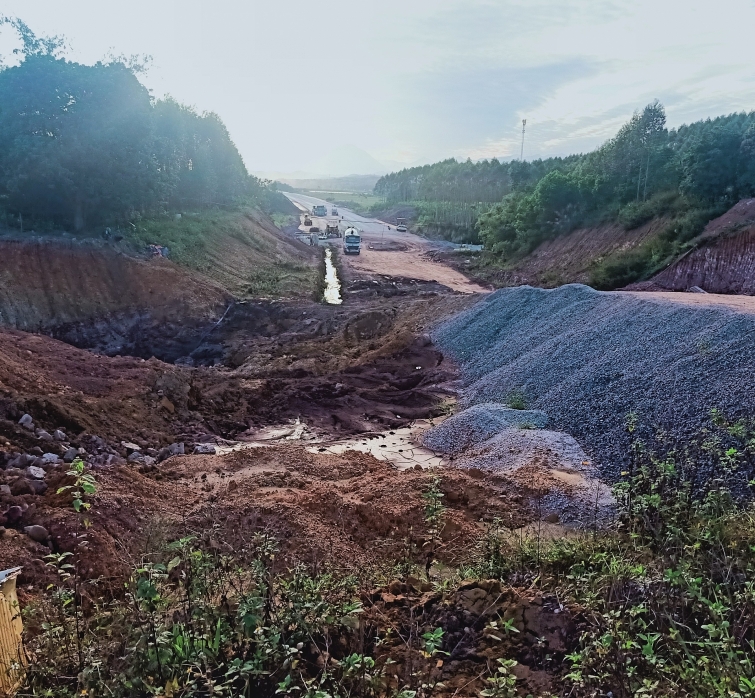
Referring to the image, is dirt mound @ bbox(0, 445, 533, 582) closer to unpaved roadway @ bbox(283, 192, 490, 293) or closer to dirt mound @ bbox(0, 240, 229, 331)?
dirt mound @ bbox(0, 240, 229, 331)

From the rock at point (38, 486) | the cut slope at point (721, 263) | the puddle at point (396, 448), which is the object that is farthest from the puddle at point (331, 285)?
the rock at point (38, 486)

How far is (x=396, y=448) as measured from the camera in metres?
11.4

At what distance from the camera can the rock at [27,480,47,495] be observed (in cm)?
740

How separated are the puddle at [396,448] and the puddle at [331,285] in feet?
44.9

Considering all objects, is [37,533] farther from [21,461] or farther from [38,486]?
[21,461]

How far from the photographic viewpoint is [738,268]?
23016 millimetres

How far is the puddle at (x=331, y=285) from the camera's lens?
1044 inches

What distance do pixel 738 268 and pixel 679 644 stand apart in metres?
22.6

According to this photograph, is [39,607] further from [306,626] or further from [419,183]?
[419,183]

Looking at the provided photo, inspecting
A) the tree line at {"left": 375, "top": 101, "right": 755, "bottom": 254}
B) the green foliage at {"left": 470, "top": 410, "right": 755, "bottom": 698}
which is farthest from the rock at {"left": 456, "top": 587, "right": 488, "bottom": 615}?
the tree line at {"left": 375, "top": 101, "right": 755, "bottom": 254}

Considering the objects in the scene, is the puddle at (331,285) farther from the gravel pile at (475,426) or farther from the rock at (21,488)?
the rock at (21,488)

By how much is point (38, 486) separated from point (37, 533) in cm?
132

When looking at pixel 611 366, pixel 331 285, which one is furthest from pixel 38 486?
pixel 331 285

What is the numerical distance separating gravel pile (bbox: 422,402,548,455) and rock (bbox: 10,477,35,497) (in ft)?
21.4
